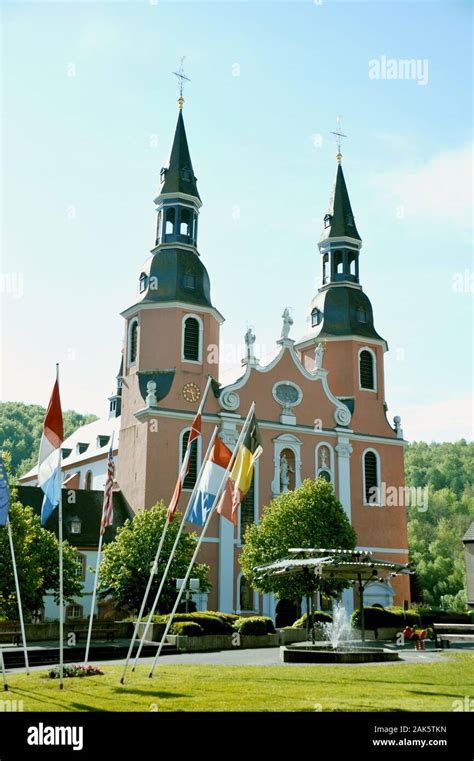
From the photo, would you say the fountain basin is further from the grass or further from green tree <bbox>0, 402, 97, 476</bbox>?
green tree <bbox>0, 402, 97, 476</bbox>

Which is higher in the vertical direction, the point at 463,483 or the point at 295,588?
the point at 463,483

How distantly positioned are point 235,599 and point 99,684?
29.0 metres

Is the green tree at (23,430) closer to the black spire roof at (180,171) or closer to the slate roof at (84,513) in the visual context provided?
the slate roof at (84,513)

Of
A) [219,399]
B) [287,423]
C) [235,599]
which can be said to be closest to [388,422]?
[287,423]

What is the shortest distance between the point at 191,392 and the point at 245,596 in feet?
40.1

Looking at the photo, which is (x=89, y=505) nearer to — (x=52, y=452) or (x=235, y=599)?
(x=235, y=599)

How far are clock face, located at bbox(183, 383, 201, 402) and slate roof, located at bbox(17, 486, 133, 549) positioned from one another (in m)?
7.11

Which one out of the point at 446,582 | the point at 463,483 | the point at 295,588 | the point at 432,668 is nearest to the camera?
the point at 432,668

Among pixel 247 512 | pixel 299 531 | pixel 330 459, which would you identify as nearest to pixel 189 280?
pixel 330 459

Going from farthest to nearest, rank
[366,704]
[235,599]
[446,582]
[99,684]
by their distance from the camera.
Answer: [446,582] < [235,599] < [99,684] < [366,704]

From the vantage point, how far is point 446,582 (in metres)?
84.1

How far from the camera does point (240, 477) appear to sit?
2125 cm

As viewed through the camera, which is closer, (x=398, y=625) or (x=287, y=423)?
(x=398, y=625)

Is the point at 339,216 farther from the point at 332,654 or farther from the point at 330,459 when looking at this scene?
the point at 332,654
